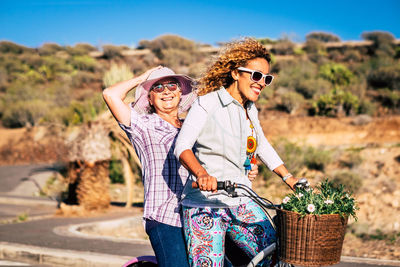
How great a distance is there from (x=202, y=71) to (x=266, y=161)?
756 millimetres

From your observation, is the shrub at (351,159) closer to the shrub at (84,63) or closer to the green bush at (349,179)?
the green bush at (349,179)

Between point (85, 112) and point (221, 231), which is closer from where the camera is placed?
point (221, 231)

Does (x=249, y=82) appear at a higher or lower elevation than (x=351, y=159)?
→ higher

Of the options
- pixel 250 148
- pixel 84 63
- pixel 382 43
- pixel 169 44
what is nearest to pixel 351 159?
pixel 250 148

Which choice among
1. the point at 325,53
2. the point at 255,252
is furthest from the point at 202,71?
the point at 325,53

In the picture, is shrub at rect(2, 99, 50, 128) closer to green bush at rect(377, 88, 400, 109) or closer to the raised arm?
green bush at rect(377, 88, 400, 109)

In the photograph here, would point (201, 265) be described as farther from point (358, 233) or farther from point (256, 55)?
point (358, 233)

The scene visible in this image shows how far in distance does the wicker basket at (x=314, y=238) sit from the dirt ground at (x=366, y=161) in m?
3.08

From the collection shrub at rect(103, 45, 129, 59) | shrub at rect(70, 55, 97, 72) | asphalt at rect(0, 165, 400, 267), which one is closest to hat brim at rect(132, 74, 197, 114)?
asphalt at rect(0, 165, 400, 267)

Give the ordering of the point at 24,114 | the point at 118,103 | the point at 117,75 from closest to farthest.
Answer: the point at 118,103
the point at 117,75
the point at 24,114

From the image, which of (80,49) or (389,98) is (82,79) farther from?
(389,98)

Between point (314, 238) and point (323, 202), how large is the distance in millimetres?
194

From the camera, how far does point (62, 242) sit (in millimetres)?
8344

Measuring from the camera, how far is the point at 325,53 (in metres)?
50.8
